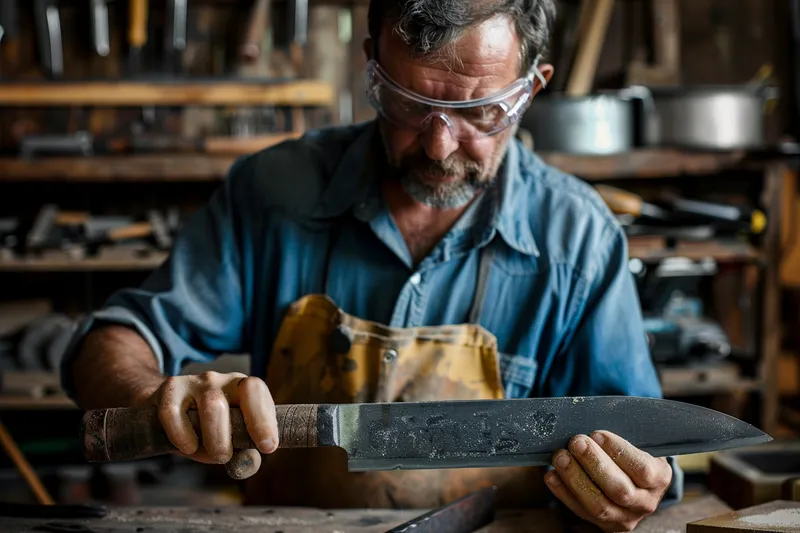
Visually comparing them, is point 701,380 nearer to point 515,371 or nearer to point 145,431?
point 515,371

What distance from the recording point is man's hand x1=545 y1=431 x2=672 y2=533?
4.78 ft

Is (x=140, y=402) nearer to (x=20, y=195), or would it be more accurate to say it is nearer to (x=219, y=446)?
(x=219, y=446)

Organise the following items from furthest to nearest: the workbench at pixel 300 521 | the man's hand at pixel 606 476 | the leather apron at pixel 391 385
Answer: the leather apron at pixel 391 385, the workbench at pixel 300 521, the man's hand at pixel 606 476

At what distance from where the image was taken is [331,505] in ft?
6.24

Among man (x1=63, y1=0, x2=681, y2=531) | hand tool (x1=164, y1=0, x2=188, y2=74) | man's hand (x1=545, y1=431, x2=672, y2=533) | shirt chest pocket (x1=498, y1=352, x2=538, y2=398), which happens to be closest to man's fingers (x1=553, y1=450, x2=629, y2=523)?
man's hand (x1=545, y1=431, x2=672, y2=533)

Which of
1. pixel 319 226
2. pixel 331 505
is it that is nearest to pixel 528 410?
pixel 331 505

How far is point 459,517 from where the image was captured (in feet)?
5.28

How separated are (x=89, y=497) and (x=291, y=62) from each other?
2.22 m

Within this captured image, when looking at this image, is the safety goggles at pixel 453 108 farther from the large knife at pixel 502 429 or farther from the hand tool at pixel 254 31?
the hand tool at pixel 254 31

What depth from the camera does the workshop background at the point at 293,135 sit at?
151 inches

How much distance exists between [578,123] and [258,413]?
2.66 metres

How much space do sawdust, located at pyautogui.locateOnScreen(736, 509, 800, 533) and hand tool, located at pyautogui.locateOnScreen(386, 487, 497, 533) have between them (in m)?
0.45

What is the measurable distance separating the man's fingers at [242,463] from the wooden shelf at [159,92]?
2815mm

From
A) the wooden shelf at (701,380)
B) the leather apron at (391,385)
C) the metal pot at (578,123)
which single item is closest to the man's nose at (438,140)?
the leather apron at (391,385)
